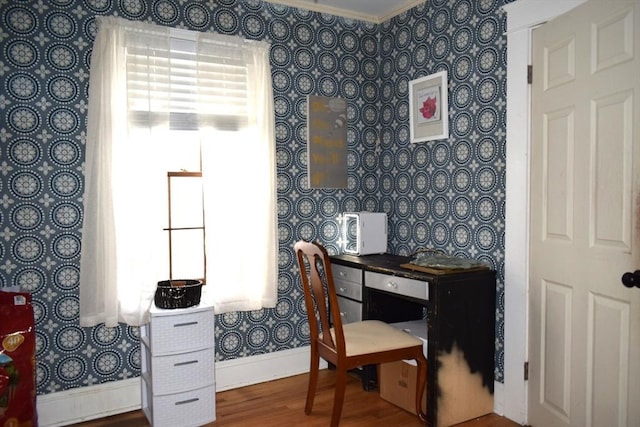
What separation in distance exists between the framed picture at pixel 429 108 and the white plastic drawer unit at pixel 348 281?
968 mm

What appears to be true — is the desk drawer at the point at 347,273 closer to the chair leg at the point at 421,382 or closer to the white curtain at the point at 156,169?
the white curtain at the point at 156,169

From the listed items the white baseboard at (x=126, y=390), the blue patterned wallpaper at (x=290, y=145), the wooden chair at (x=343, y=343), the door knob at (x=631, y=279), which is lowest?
the white baseboard at (x=126, y=390)

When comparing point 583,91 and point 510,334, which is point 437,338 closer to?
point 510,334

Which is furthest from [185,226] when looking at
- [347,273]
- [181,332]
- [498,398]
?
[498,398]

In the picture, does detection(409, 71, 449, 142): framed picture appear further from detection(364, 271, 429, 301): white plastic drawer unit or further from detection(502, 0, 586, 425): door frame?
detection(364, 271, 429, 301): white plastic drawer unit

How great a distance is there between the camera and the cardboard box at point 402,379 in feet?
8.51

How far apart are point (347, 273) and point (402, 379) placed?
28.5 inches

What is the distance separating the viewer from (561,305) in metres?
2.22

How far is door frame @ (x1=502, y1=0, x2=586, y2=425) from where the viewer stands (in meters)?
2.41

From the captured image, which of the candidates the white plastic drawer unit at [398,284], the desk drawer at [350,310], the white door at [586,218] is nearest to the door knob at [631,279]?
the white door at [586,218]

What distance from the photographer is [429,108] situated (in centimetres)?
303

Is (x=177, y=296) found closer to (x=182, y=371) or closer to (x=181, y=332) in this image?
(x=181, y=332)

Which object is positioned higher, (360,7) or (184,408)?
(360,7)

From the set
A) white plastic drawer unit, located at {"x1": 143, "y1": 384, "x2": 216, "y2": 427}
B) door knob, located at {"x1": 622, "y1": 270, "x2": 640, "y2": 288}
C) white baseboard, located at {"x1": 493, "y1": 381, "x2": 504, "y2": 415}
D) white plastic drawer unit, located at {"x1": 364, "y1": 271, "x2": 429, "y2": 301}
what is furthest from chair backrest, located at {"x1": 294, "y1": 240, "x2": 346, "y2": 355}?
door knob, located at {"x1": 622, "y1": 270, "x2": 640, "y2": 288}
